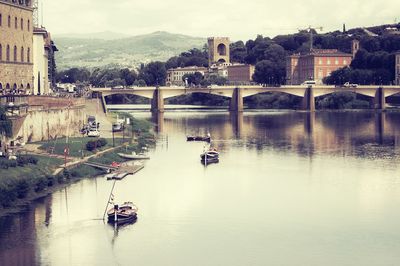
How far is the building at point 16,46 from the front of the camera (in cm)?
9525

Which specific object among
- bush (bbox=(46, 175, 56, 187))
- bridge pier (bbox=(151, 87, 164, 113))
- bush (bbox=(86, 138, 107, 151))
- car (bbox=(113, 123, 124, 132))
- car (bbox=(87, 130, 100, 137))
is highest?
bridge pier (bbox=(151, 87, 164, 113))

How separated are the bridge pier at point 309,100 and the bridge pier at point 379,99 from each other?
12.3m

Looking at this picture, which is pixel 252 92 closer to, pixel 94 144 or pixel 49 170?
pixel 94 144

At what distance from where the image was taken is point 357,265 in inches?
1912

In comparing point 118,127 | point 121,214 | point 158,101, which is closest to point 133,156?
point 118,127

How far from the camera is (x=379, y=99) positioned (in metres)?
174

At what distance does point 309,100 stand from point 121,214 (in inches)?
4680

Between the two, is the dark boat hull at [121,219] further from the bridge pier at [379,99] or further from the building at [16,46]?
the bridge pier at [379,99]

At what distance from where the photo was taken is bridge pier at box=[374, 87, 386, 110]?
568ft

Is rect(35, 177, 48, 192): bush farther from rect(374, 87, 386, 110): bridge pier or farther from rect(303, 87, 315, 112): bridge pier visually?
rect(374, 87, 386, 110): bridge pier

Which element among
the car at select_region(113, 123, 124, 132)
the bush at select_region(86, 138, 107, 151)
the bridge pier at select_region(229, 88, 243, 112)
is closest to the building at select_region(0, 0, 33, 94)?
the car at select_region(113, 123, 124, 132)

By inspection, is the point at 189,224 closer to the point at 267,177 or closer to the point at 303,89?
the point at 267,177

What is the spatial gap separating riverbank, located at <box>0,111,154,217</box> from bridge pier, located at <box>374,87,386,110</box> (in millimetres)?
86524

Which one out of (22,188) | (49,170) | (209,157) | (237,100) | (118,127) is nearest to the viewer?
(22,188)
